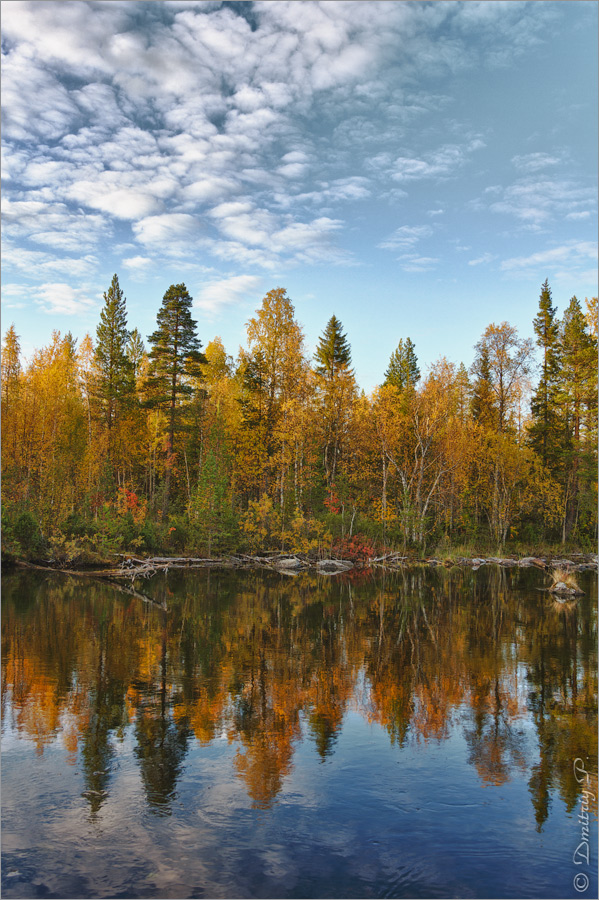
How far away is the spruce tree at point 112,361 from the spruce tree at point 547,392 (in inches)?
1324

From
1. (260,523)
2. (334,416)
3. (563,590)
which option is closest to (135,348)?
(334,416)

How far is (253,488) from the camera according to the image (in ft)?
150

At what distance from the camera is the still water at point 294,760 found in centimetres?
588

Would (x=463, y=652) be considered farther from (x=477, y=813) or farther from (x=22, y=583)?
(x=22, y=583)

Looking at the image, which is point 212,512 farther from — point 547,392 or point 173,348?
point 547,392

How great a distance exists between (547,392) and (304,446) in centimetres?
2179

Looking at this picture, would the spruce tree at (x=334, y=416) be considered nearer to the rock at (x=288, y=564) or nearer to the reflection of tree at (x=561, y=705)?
the rock at (x=288, y=564)

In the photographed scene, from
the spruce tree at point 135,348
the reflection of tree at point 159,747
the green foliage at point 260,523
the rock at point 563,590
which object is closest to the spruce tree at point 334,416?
the green foliage at point 260,523

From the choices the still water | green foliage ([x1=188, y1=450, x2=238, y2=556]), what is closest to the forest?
green foliage ([x1=188, y1=450, x2=238, y2=556])

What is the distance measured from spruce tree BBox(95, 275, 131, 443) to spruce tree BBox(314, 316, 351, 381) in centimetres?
1670

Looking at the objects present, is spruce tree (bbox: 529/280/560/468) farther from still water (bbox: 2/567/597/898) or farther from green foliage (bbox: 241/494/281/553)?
still water (bbox: 2/567/597/898)

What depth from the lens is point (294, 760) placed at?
8359mm

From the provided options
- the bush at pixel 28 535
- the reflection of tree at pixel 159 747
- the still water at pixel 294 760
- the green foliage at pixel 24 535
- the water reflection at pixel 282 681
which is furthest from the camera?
the bush at pixel 28 535

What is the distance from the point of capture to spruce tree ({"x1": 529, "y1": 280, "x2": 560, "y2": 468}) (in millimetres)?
47719
